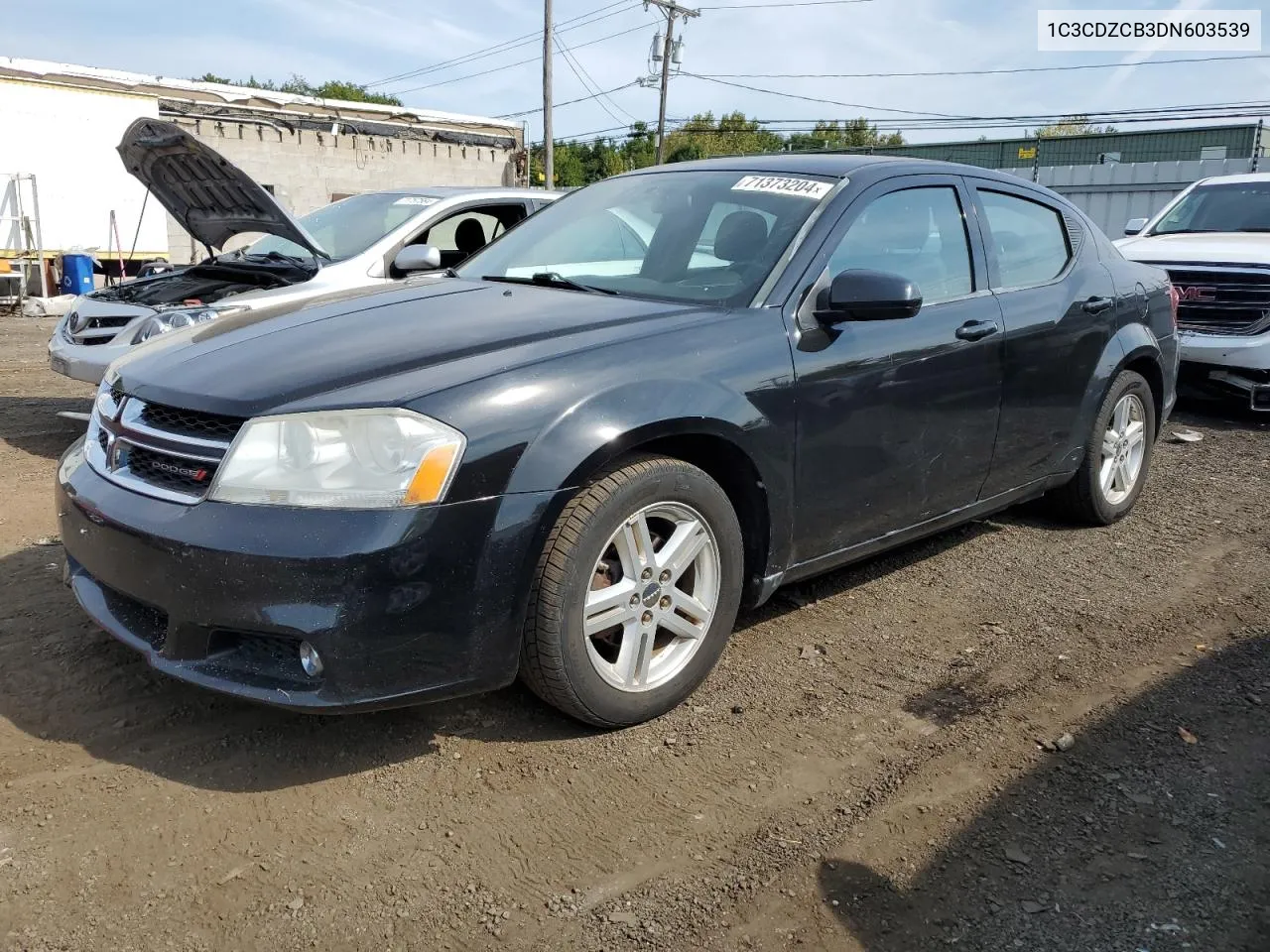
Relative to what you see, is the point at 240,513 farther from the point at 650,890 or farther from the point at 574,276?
the point at 574,276

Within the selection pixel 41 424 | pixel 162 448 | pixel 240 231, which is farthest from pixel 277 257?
pixel 162 448

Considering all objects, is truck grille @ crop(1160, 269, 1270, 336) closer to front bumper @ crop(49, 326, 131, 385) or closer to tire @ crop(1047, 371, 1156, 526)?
tire @ crop(1047, 371, 1156, 526)

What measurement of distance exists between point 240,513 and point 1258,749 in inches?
115

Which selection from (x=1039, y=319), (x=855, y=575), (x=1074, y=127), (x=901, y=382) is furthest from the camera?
(x=1074, y=127)

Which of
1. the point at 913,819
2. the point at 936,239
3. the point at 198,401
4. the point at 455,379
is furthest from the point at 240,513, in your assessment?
the point at 936,239

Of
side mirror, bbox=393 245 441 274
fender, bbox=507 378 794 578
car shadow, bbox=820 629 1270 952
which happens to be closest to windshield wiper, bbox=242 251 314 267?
side mirror, bbox=393 245 441 274

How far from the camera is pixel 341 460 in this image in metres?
2.50

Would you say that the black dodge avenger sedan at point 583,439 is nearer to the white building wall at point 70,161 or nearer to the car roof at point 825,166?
the car roof at point 825,166

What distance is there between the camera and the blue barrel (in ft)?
55.1

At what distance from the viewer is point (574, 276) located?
369 centimetres

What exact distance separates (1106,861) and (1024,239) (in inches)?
110

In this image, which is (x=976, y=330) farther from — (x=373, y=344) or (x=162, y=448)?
(x=162, y=448)

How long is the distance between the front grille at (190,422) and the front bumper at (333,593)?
0.65ft

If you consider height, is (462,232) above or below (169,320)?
above
